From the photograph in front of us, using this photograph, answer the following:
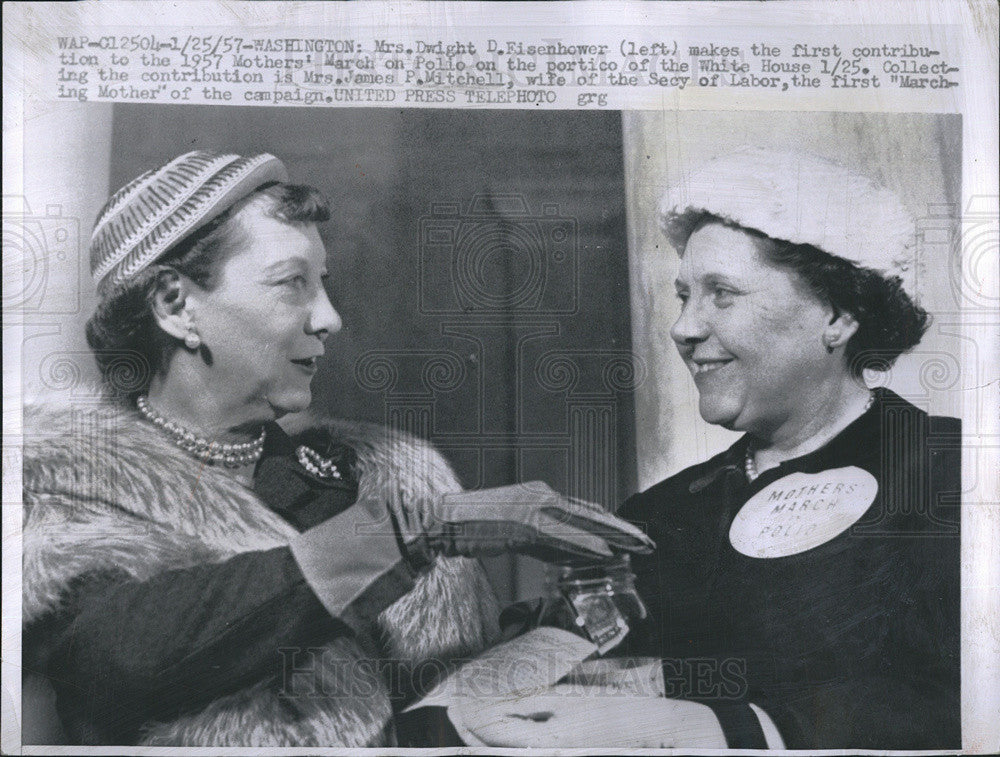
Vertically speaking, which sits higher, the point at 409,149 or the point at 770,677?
the point at 409,149

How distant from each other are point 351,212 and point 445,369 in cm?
57

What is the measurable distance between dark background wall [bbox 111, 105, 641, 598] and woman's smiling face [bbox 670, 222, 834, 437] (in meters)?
0.22

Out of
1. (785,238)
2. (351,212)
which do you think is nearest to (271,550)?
(351,212)

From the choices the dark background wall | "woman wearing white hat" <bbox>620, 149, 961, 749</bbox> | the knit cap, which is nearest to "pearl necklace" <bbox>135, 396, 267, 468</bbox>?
the dark background wall

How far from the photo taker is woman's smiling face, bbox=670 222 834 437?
270 cm

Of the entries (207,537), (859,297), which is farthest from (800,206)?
(207,537)

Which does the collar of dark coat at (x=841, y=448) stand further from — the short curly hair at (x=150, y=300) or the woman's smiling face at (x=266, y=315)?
the short curly hair at (x=150, y=300)

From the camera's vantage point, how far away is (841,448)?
2729 millimetres

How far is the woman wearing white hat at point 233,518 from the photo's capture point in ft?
8.68

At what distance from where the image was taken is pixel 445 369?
2.71m

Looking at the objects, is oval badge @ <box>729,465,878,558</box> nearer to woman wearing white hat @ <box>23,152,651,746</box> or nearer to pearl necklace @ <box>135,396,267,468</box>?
woman wearing white hat @ <box>23,152,651,746</box>

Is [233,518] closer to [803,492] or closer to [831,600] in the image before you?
[803,492]

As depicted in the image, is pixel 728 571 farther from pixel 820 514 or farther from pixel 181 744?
pixel 181 744

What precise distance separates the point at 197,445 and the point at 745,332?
5.67ft
